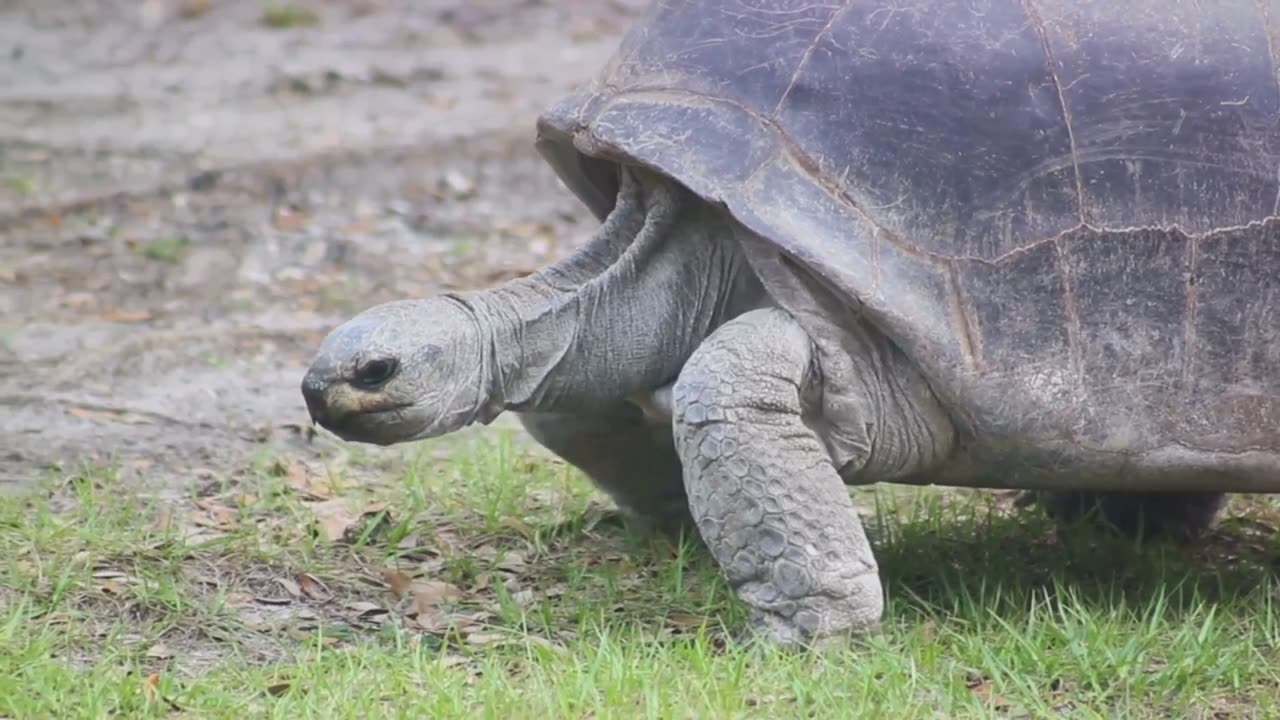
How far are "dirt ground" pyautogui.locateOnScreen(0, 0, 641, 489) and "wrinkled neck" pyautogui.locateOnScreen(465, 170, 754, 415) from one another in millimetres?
1583

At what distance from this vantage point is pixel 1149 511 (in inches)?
211

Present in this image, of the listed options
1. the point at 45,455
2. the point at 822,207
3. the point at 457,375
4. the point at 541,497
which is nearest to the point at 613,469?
the point at 541,497

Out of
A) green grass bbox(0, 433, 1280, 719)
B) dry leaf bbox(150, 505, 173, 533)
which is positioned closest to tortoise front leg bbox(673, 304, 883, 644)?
green grass bbox(0, 433, 1280, 719)

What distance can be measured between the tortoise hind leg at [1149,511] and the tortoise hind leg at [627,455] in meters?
1.13

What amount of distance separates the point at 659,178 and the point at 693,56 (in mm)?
303

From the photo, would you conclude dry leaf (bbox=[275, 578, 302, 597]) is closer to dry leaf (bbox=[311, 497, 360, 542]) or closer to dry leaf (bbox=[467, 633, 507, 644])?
dry leaf (bbox=[311, 497, 360, 542])

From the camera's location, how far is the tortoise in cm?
430

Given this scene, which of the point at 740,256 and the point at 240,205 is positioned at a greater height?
the point at 740,256

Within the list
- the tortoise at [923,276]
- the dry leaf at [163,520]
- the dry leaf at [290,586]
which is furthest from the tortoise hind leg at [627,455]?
the dry leaf at [163,520]

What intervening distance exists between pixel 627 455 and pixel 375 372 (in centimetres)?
107

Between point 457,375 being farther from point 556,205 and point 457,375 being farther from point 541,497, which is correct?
point 556,205

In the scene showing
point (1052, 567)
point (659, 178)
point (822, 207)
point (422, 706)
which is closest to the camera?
point (422, 706)

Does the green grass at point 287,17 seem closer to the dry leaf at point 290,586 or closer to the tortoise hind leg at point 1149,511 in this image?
→ the dry leaf at point 290,586

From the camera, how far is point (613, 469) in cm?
525
